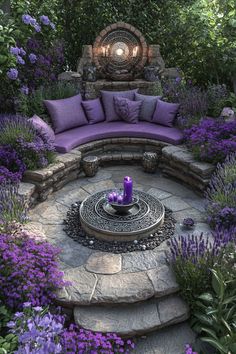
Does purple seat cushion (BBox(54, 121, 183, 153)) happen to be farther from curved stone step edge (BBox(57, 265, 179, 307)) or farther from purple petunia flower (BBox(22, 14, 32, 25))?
curved stone step edge (BBox(57, 265, 179, 307))

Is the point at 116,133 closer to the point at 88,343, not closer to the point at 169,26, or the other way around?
the point at 169,26

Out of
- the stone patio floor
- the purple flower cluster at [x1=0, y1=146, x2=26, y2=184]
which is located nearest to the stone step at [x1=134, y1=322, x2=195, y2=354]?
the stone patio floor

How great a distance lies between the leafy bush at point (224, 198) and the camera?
3.76 metres

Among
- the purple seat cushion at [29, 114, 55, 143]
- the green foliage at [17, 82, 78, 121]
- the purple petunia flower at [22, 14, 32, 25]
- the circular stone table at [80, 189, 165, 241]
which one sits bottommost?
the circular stone table at [80, 189, 165, 241]

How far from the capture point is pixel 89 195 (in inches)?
185

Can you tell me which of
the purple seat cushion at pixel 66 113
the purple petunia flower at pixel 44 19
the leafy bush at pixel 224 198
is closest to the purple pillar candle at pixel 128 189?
the leafy bush at pixel 224 198

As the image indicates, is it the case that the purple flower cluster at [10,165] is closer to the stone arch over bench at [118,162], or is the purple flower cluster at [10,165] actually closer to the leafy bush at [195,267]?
the stone arch over bench at [118,162]

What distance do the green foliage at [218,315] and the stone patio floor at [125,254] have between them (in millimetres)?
182

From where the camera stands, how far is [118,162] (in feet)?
18.7

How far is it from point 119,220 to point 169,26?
464 cm

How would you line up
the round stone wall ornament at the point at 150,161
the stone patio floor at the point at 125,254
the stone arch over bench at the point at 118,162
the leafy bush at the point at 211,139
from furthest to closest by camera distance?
the round stone wall ornament at the point at 150,161, the leafy bush at the point at 211,139, the stone arch over bench at the point at 118,162, the stone patio floor at the point at 125,254

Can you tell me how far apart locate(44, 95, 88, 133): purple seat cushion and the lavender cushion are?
95 centimetres

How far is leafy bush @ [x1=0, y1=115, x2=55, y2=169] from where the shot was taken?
4430 mm

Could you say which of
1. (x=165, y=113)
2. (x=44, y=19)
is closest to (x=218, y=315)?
(x=165, y=113)
